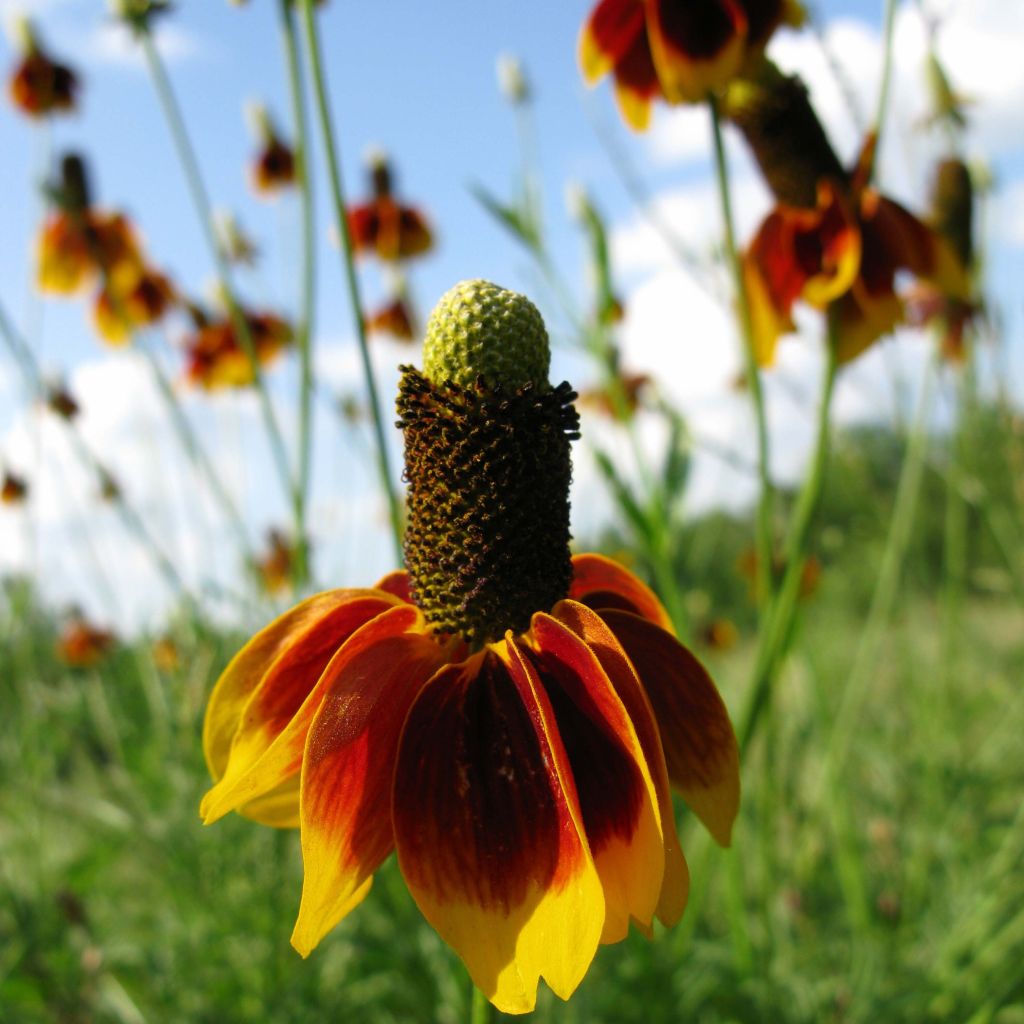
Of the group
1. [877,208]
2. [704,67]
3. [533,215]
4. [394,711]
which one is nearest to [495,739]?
[394,711]

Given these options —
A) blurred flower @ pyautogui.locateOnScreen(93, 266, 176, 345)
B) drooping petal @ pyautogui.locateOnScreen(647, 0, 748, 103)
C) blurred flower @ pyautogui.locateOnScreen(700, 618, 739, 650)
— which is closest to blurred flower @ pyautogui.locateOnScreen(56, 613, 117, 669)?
blurred flower @ pyautogui.locateOnScreen(93, 266, 176, 345)

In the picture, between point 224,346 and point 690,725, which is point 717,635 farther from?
point 690,725

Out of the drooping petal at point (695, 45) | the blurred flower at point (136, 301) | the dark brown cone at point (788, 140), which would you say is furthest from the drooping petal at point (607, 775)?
the blurred flower at point (136, 301)

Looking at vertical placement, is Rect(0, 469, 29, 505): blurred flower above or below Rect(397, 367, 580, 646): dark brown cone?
below

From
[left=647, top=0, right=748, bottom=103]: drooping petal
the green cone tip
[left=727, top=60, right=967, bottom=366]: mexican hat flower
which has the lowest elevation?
the green cone tip

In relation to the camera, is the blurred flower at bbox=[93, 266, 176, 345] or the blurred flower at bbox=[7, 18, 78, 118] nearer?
the blurred flower at bbox=[7, 18, 78, 118]

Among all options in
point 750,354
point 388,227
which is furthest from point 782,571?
point 388,227

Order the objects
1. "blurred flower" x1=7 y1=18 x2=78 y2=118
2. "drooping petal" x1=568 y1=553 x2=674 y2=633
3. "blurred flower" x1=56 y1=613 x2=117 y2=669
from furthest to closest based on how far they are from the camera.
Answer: "blurred flower" x1=56 y1=613 x2=117 y2=669
"blurred flower" x1=7 y1=18 x2=78 y2=118
"drooping petal" x1=568 y1=553 x2=674 y2=633

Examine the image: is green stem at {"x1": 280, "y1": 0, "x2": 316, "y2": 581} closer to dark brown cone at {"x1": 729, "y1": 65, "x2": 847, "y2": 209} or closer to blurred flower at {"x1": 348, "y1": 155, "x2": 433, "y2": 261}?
dark brown cone at {"x1": 729, "y1": 65, "x2": 847, "y2": 209}
